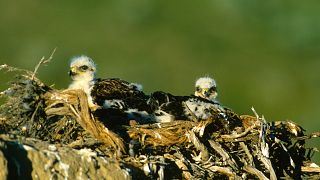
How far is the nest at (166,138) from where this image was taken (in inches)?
299

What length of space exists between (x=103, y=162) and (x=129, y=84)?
268 centimetres

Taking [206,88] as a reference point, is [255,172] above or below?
below

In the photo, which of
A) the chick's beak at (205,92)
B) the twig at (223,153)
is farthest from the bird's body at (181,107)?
the chick's beak at (205,92)

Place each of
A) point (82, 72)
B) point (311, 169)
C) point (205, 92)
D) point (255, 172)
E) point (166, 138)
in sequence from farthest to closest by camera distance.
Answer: point (205, 92), point (82, 72), point (311, 169), point (166, 138), point (255, 172)

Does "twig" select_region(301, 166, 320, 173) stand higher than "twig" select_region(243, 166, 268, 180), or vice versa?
"twig" select_region(301, 166, 320, 173)

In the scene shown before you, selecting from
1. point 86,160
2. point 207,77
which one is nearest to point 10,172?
point 86,160

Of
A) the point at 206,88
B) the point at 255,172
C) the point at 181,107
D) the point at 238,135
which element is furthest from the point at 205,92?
the point at 255,172

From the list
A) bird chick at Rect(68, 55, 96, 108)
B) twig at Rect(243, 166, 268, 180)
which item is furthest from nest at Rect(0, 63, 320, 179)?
bird chick at Rect(68, 55, 96, 108)

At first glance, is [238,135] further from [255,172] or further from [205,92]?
[205,92]

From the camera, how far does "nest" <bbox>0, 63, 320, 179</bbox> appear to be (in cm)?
759

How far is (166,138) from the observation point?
321 inches

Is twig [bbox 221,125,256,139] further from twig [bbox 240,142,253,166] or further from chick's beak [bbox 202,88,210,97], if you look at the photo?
chick's beak [bbox 202,88,210,97]

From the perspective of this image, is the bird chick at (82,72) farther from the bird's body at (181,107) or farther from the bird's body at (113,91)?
the bird's body at (181,107)

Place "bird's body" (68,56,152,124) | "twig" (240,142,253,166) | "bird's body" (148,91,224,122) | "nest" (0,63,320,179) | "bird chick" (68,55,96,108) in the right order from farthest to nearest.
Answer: "bird chick" (68,55,96,108) < "bird's body" (148,91,224,122) < "bird's body" (68,56,152,124) < "twig" (240,142,253,166) < "nest" (0,63,320,179)
